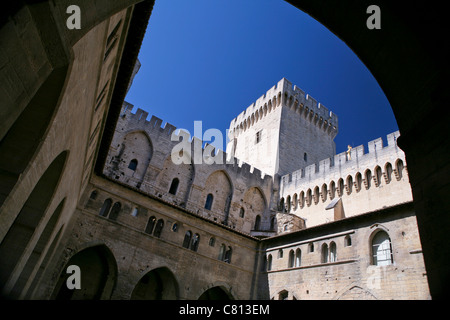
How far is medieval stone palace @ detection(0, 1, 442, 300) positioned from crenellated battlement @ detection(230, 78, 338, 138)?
0.30 metres

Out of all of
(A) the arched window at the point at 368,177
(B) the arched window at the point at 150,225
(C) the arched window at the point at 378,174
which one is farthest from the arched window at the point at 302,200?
(B) the arched window at the point at 150,225

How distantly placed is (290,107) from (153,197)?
18815 millimetres

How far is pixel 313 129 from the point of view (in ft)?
107

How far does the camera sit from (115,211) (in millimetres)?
17000

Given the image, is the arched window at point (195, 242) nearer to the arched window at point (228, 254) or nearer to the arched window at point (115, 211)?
the arched window at point (228, 254)

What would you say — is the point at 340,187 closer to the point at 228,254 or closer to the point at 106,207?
the point at 228,254

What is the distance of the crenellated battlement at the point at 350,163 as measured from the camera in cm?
1989

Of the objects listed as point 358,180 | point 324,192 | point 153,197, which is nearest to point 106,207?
point 153,197

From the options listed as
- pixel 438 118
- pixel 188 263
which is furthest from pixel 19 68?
pixel 188 263

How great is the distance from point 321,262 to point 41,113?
1577 cm

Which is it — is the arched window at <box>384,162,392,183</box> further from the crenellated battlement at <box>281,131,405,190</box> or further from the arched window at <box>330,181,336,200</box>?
the arched window at <box>330,181,336,200</box>

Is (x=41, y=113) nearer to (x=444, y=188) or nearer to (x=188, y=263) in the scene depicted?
(x=444, y=188)

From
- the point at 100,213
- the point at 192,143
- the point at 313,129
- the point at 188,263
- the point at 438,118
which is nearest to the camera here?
the point at 438,118

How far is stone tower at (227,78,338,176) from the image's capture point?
29.0m
